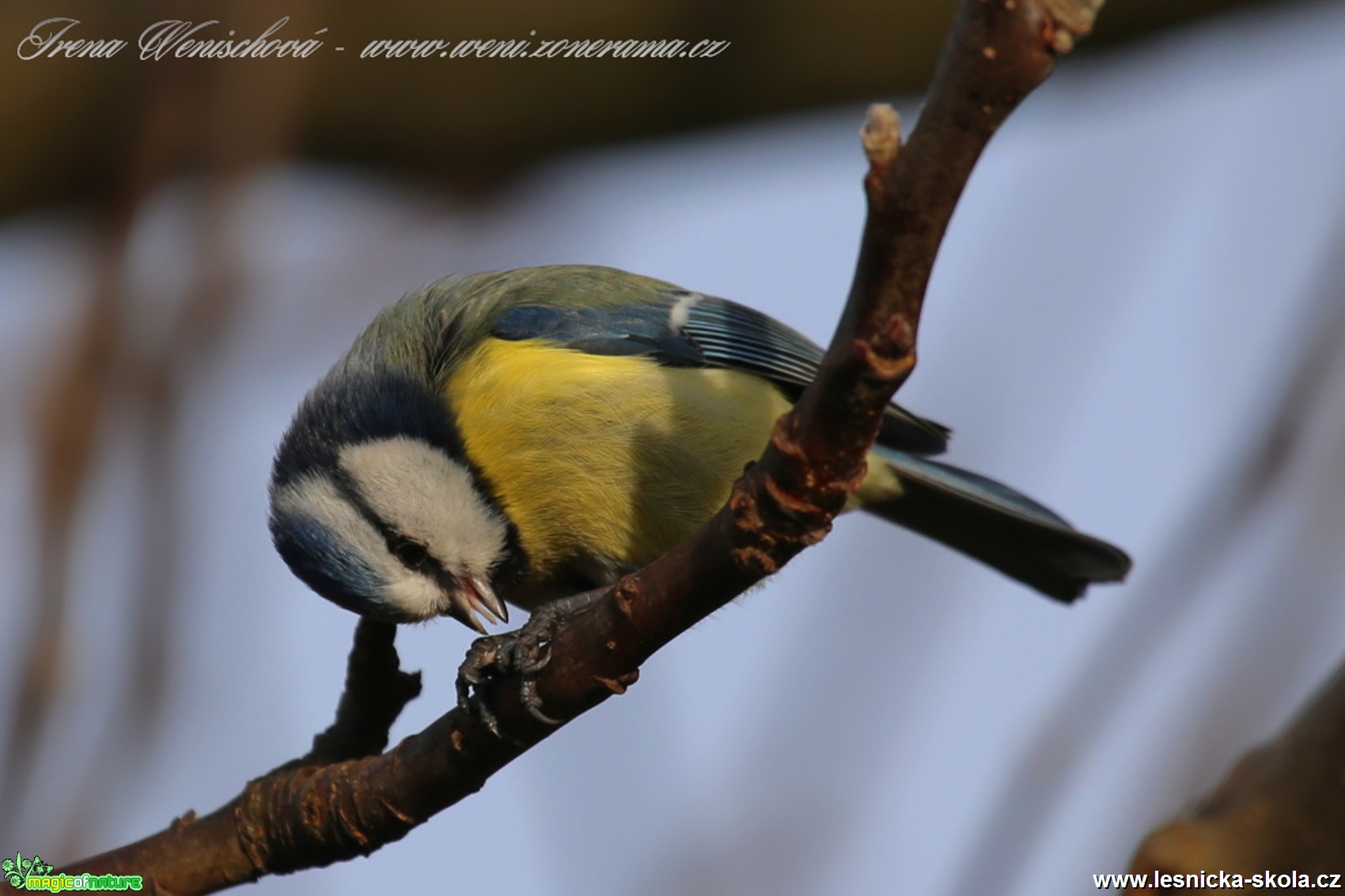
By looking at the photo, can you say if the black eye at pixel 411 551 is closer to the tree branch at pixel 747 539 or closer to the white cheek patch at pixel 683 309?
the tree branch at pixel 747 539

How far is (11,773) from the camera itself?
1.63 metres

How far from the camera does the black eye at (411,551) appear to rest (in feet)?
8.03

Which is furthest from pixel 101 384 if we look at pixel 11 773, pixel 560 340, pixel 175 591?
pixel 560 340

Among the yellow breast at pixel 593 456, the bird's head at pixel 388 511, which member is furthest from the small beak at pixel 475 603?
the yellow breast at pixel 593 456

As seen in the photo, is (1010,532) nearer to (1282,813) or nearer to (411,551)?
(411,551)

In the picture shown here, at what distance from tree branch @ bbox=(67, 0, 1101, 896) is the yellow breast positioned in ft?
1.62

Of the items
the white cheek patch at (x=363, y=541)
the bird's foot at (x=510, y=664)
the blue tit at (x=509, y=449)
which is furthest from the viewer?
the blue tit at (x=509, y=449)

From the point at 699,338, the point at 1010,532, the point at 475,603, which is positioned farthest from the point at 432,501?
the point at 1010,532

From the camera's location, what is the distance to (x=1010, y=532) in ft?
10.1

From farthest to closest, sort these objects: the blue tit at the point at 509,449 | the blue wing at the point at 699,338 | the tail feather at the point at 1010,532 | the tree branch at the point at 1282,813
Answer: the tail feather at the point at 1010,532, the blue wing at the point at 699,338, the blue tit at the point at 509,449, the tree branch at the point at 1282,813

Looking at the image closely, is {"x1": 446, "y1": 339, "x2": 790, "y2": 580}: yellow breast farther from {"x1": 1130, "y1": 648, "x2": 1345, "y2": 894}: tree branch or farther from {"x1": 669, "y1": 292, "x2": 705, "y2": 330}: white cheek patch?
{"x1": 1130, "y1": 648, "x2": 1345, "y2": 894}: tree branch

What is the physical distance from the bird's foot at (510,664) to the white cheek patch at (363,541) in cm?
40

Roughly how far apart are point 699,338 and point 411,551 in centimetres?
77

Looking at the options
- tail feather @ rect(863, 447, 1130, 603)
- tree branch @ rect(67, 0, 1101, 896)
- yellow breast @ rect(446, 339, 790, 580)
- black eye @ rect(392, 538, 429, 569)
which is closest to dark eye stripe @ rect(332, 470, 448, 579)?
black eye @ rect(392, 538, 429, 569)
